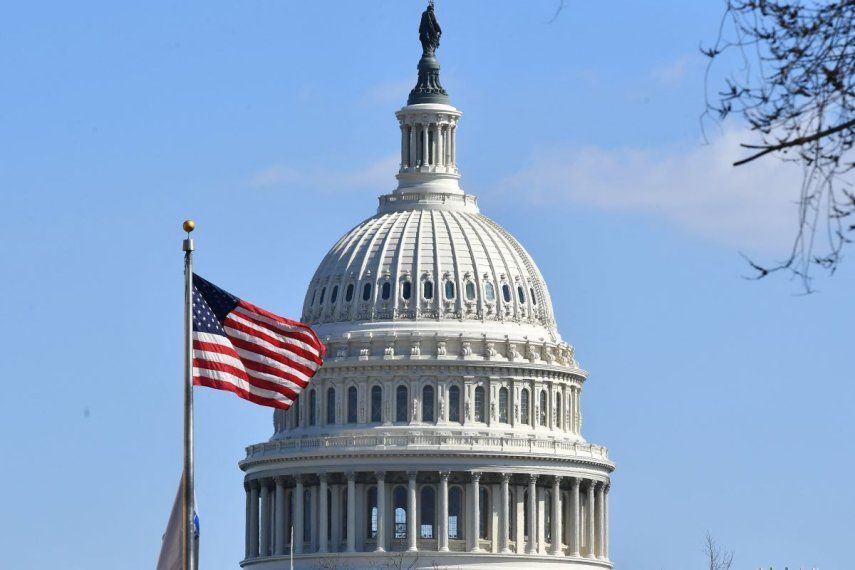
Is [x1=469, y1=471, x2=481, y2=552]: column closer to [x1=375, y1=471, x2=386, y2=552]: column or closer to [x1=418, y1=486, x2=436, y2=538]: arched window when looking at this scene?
[x1=418, y1=486, x2=436, y2=538]: arched window

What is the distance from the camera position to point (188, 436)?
1874 inches

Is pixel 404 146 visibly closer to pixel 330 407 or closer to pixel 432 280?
pixel 432 280

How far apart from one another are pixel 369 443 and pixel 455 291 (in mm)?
13364

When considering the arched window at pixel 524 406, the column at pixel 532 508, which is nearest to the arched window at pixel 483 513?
the column at pixel 532 508

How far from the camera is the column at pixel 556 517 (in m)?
180

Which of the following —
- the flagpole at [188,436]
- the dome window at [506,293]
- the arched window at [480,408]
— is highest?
the dome window at [506,293]

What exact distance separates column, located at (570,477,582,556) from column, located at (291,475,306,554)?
1834 centimetres

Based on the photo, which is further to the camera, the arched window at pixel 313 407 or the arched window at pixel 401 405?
the arched window at pixel 313 407

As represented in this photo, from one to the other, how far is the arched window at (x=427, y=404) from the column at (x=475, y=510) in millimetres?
5378

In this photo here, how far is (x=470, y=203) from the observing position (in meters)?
194

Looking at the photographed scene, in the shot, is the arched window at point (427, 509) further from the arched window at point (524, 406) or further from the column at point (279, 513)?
the column at point (279, 513)

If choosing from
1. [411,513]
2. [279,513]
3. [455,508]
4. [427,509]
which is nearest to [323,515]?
[279,513]

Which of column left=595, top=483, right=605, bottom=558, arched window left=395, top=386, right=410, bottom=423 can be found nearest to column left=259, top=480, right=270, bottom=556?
arched window left=395, top=386, right=410, bottom=423

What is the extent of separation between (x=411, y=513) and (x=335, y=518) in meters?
5.77
